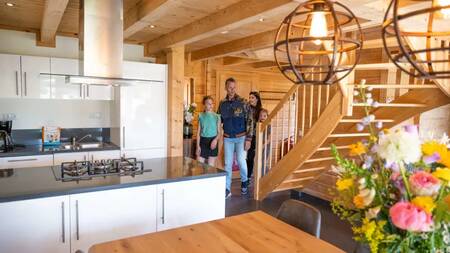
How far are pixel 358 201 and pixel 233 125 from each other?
3.77 metres

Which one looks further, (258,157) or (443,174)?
(258,157)

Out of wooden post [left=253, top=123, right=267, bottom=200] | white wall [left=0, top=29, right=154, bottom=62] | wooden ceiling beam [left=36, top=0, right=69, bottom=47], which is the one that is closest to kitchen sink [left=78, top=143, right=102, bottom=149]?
white wall [left=0, top=29, right=154, bottom=62]

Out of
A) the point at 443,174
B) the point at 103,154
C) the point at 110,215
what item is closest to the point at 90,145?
the point at 103,154

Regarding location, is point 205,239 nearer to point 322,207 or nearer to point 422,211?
point 422,211

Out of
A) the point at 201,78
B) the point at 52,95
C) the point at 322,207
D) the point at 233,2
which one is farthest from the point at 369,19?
the point at 201,78

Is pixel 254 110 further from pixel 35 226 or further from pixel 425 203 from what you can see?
pixel 425 203

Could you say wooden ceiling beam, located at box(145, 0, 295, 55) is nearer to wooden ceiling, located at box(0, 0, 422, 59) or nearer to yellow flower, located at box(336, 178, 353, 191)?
wooden ceiling, located at box(0, 0, 422, 59)

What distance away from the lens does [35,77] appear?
377 centimetres

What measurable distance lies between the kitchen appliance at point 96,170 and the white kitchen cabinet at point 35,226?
0.26 metres

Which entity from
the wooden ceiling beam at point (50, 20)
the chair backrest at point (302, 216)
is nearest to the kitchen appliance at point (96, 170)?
the chair backrest at point (302, 216)

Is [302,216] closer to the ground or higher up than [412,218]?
Result: closer to the ground

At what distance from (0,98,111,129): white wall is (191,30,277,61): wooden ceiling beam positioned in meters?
1.62

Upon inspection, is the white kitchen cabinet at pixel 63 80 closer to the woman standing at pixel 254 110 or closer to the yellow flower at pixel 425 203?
the woman standing at pixel 254 110

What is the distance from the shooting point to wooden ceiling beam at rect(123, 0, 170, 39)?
2665 mm
